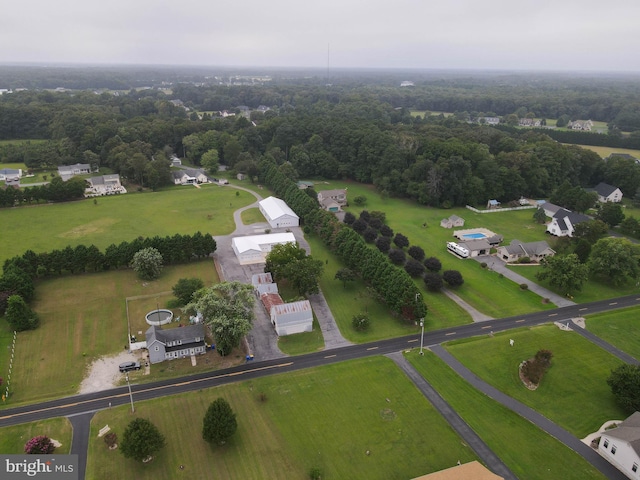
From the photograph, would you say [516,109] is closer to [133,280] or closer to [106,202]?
[106,202]

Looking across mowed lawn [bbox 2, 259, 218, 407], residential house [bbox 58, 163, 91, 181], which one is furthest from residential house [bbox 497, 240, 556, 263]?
residential house [bbox 58, 163, 91, 181]

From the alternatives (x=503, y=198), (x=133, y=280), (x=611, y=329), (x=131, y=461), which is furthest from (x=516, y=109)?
(x=131, y=461)

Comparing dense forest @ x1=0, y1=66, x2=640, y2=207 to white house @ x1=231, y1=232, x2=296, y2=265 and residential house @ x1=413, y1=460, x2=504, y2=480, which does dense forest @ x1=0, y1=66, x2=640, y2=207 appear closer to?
white house @ x1=231, y1=232, x2=296, y2=265

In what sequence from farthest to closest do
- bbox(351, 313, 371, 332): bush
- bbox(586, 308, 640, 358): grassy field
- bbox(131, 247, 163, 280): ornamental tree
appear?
bbox(131, 247, 163, 280): ornamental tree
bbox(351, 313, 371, 332): bush
bbox(586, 308, 640, 358): grassy field

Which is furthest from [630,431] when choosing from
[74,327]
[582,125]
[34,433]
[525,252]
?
[582,125]

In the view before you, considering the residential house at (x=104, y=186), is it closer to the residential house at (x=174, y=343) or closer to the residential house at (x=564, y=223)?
the residential house at (x=174, y=343)
